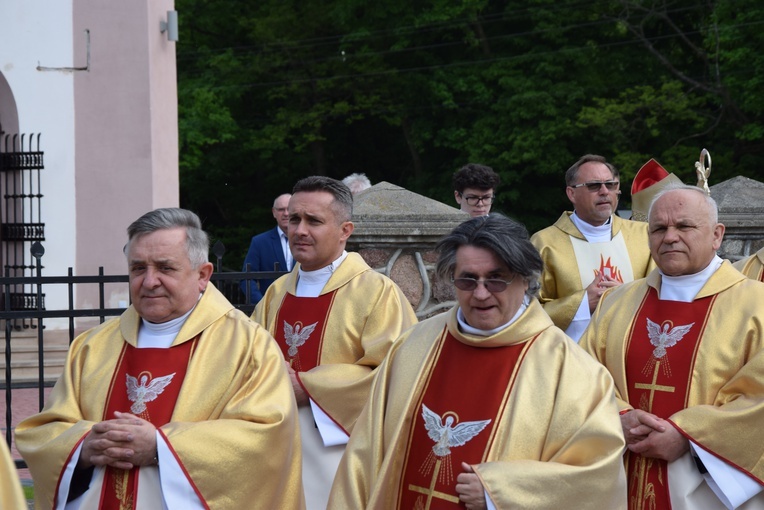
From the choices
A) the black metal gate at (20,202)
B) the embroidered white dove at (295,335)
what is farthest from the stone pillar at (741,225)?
the black metal gate at (20,202)

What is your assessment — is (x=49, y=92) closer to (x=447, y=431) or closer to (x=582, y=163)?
(x=582, y=163)

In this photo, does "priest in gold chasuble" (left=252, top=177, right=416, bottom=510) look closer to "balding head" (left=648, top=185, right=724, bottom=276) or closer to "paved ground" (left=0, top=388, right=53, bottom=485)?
"balding head" (left=648, top=185, right=724, bottom=276)

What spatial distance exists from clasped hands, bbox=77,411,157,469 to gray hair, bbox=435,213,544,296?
1.13m

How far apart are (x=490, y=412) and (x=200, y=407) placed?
3.52 ft

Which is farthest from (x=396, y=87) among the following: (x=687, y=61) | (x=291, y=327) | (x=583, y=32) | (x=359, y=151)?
(x=291, y=327)

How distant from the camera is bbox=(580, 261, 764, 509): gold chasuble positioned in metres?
4.41

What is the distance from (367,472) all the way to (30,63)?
10955 millimetres

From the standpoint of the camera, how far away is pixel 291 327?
5539 millimetres

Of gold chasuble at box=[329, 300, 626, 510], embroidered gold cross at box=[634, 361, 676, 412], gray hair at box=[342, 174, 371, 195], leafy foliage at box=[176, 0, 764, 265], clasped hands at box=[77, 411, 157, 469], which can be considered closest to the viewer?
gold chasuble at box=[329, 300, 626, 510]

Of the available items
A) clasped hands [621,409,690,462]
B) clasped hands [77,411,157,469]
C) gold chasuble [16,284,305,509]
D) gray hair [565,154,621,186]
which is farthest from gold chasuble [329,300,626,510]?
gray hair [565,154,621,186]

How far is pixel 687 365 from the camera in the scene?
4.64 m

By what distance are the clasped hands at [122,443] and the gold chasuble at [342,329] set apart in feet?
4.39

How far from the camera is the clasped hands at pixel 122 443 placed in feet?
12.9

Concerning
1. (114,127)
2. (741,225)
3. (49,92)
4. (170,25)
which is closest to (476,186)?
(741,225)
